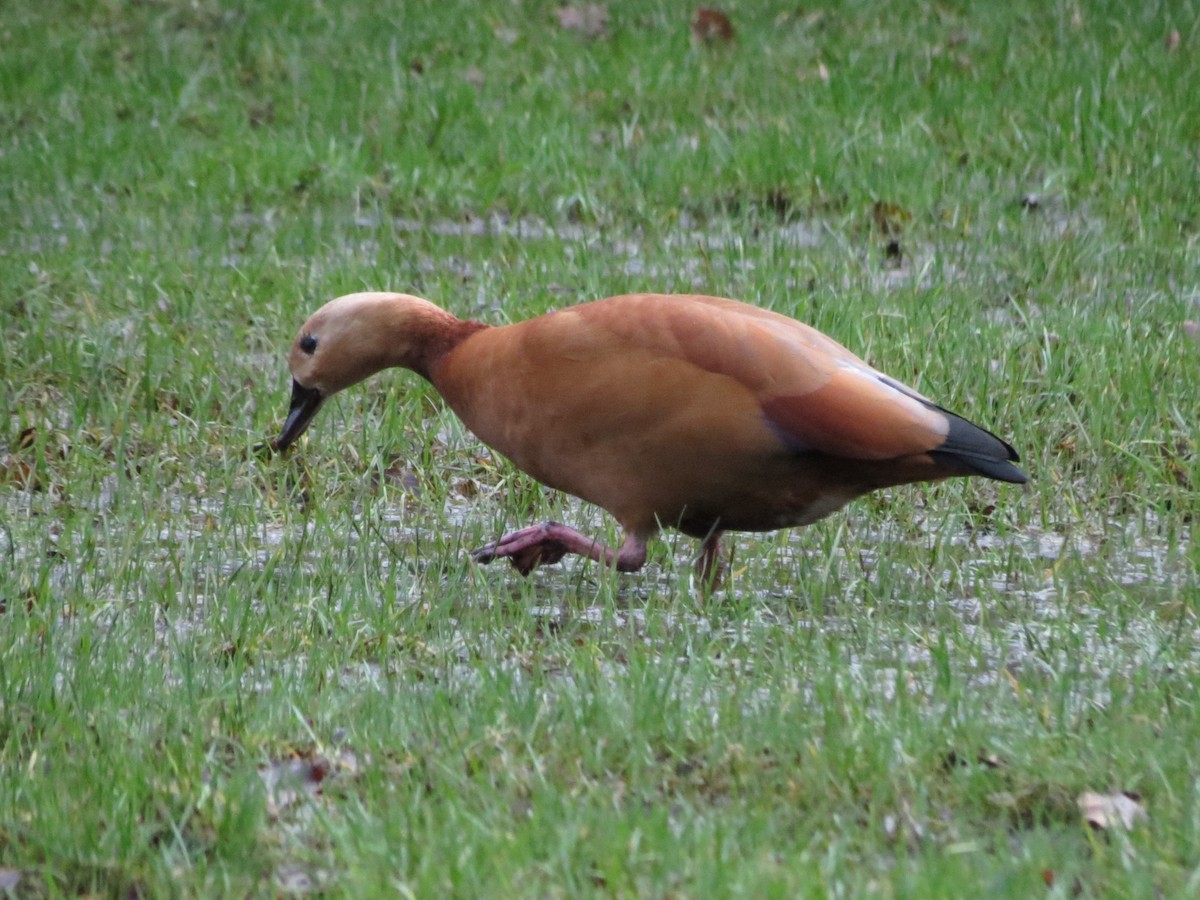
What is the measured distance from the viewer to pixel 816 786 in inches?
134

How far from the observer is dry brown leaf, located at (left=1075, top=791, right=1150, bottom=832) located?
322 centimetres

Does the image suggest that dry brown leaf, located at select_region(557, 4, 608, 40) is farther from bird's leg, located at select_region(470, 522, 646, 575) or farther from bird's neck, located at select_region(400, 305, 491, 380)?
bird's leg, located at select_region(470, 522, 646, 575)

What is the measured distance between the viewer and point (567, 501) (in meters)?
5.91

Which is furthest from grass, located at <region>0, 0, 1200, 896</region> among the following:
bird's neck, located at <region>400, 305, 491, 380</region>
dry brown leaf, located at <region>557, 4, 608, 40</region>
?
bird's neck, located at <region>400, 305, 491, 380</region>

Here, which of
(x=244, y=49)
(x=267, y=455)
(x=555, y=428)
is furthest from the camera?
(x=244, y=49)

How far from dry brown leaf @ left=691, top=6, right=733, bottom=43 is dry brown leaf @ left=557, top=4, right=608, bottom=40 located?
1.98ft

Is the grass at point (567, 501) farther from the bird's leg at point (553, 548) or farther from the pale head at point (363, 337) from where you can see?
the pale head at point (363, 337)

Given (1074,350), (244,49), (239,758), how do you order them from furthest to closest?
(244,49) < (1074,350) < (239,758)

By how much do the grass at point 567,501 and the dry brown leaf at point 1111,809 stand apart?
0.04m

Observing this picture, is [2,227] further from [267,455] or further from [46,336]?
[267,455]

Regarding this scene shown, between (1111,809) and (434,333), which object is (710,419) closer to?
(434,333)

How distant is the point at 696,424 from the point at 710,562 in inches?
21.5

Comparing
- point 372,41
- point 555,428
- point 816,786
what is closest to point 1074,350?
point 555,428

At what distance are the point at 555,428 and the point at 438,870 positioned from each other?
1.97 m
